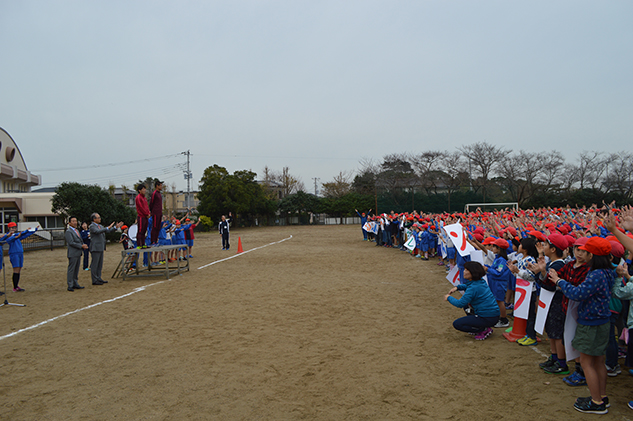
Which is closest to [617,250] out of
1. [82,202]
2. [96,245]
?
[96,245]

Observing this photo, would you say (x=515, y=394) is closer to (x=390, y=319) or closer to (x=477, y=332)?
(x=477, y=332)

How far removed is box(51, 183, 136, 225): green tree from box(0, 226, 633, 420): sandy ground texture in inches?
784

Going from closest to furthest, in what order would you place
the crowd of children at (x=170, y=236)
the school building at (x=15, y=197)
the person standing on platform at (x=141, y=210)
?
the person standing on platform at (x=141, y=210) < the crowd of children at (x=170, y=236) < the school building at (x=15, y=197)

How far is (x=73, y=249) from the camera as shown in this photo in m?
9.53

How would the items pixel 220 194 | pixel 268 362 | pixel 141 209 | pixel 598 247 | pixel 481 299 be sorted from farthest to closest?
pixel 220 194
pixel 141 209
pixel 481 299
pixel 268 362
pixel 598 247

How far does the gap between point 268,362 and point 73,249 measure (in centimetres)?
729

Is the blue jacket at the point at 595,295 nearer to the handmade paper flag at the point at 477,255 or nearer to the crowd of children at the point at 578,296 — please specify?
the crowd of children at the point at 578,296

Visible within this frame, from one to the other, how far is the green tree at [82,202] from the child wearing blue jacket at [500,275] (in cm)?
2780

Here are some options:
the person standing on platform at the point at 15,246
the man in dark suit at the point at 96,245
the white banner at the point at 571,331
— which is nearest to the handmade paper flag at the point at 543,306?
the white banner at the point at 571,331

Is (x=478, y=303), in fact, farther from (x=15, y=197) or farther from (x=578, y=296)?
(x=15, y=197)

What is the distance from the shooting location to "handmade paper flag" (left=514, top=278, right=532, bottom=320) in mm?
4877

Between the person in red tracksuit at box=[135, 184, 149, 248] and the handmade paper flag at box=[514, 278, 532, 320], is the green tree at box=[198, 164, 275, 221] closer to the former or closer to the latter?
the person in red tracksuit at box=[135, 184, 149, 248]

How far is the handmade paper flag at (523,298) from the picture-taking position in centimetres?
488

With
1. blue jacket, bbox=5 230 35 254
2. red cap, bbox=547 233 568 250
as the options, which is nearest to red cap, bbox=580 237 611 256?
red cap, bbox=547 233 568 250
